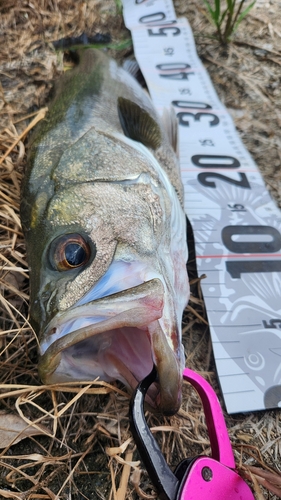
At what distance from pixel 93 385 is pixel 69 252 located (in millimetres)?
663

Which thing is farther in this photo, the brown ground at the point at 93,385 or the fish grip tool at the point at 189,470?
the brown ground at the point at 93,385

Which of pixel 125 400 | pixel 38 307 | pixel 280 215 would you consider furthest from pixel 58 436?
pixel 280 215

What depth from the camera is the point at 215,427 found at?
1.54 meters

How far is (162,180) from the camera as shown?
194cm

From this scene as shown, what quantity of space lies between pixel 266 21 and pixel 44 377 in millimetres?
3634

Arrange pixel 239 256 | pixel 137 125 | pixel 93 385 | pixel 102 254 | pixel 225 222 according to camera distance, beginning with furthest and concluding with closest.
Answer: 1. pixel 225 222
2. pixel 239 256
3. pixel 137 125
4. pixel 93 385
5. pixel 102 254

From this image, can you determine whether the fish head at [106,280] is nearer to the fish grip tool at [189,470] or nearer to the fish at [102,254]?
the fish at [102,254]

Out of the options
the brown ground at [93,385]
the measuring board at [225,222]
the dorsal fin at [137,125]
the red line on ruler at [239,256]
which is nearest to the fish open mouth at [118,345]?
the brown ground at [93,385]

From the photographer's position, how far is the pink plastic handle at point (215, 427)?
150cm

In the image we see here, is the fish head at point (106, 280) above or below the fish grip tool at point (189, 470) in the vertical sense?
above

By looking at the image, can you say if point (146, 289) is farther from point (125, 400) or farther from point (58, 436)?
point (58, 436)

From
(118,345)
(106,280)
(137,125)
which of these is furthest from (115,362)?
(137,125)

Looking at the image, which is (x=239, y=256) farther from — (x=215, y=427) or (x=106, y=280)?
(x=106, y=280)

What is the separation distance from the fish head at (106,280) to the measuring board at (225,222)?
21.7 inches
